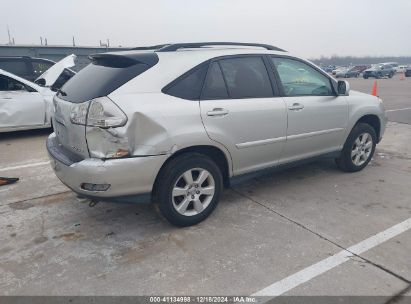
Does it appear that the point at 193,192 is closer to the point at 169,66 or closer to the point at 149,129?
the point at 149,129

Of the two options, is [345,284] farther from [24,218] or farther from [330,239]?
[24,218]

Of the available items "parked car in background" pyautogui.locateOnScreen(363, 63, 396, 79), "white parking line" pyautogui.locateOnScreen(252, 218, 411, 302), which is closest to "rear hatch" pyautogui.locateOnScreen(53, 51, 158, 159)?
"white parking line" pyautogui.locateOnScreen(252, 218, 411, 302)

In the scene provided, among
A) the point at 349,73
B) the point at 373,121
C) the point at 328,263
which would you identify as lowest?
the point at 328,263

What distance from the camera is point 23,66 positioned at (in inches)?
349

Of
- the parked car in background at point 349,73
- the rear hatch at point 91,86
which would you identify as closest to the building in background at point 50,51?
the rear hatch at point 91,86

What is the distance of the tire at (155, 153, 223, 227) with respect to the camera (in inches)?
120

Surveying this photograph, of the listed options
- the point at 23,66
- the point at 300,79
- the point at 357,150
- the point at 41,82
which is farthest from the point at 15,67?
the point at 357,150

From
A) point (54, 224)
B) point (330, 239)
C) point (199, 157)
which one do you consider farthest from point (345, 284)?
point (54, 224)

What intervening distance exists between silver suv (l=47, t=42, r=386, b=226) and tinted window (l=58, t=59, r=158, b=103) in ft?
0.04

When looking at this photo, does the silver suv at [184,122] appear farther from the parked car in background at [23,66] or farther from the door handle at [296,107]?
the parked car in background at [23,66]

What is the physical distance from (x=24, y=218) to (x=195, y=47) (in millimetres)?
2504

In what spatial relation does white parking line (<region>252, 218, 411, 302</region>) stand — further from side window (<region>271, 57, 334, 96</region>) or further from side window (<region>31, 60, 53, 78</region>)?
side window (<region>31, 60, 53, 78</region>)

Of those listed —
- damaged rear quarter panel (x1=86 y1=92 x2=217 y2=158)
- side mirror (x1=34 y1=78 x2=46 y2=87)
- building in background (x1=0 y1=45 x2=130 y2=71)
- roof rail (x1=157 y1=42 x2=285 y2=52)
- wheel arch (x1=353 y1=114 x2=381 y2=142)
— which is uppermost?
building in background (x1=0 y1=45 x2=130 y2=71)

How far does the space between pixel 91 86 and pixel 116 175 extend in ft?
2.85
